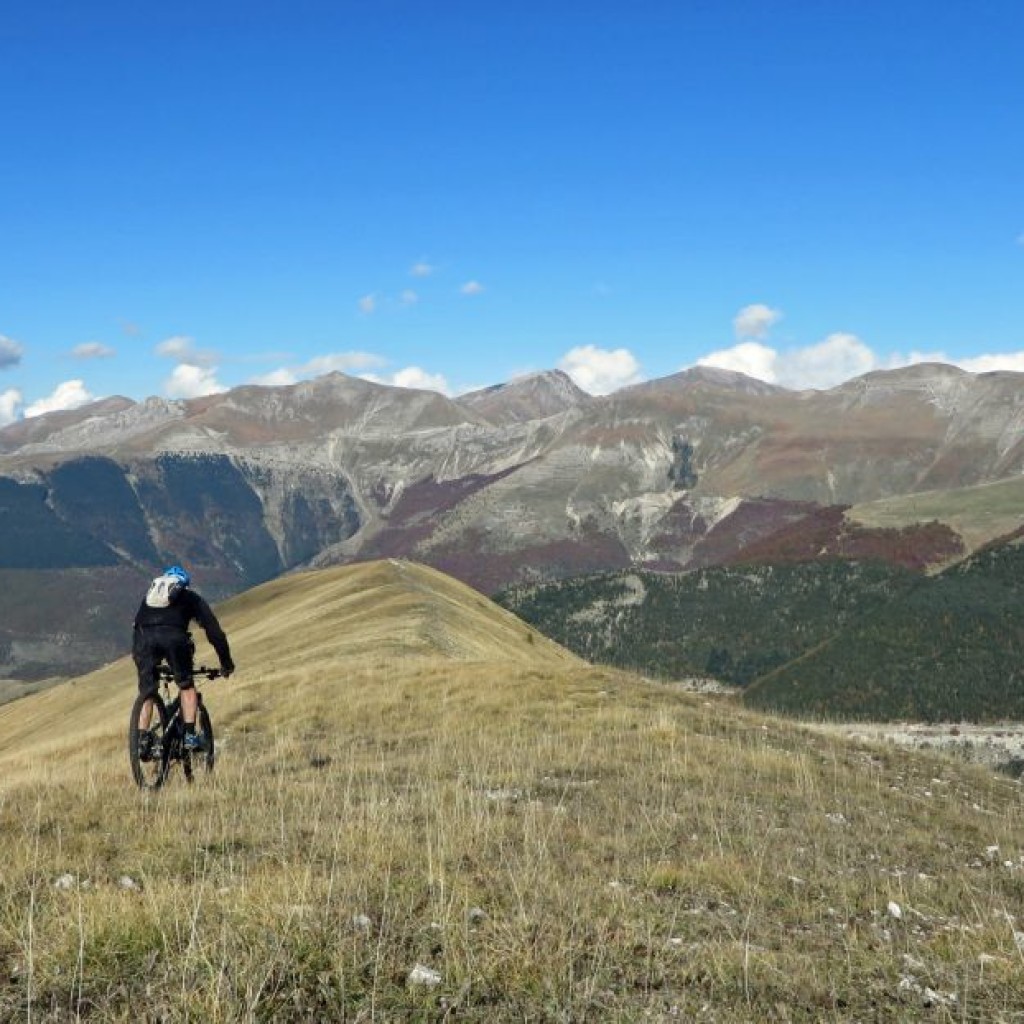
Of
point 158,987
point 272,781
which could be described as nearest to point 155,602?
point 272,781

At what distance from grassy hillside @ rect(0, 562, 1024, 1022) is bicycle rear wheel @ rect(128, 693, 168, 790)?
478 millimetres

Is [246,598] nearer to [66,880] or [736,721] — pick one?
[736,721]

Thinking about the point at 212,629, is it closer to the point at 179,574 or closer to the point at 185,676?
the point at 185,676

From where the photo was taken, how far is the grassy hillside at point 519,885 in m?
6.47

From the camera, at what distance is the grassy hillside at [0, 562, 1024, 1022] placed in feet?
21.2

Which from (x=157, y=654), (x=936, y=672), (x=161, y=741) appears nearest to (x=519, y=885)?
(x=161, y=741)

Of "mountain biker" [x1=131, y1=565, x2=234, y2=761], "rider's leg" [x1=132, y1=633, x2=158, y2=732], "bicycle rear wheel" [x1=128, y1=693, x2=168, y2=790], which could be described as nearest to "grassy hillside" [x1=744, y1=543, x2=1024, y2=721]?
"mountain biker" [x1=131, y1=565, x2=234, y2=761]

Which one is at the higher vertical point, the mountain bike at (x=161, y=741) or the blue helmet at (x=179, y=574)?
the blue helmet at (x=179, y=574)

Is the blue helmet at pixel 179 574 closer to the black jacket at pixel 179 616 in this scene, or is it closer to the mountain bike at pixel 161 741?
the black jacket at pixel 179 616

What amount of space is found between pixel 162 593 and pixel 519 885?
8808 millimetres

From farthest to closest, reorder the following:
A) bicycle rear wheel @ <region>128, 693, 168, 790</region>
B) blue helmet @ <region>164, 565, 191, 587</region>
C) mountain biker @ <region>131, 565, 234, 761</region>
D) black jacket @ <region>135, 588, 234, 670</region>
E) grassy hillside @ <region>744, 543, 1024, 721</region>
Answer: grassy hillside @ <region>744, 543, 1024, 721</region>
blue helmet @ <region>164, 565, 191, 587</region>
black jacket @ <region>135, 588, 234, 670</region>
mountain biker @ <region>131, 565, 234, 761</region>
bicycle rear wheel @ <region>128, 693, 168, 790</region>

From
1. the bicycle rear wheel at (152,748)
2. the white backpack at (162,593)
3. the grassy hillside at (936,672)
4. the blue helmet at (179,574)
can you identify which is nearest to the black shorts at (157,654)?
the bicycle rear wheel at (152,748)

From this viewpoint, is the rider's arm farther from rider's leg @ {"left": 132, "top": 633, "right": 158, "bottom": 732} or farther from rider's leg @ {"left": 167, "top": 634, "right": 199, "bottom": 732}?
A: rider's leg @ {"left": 132, "top": 633, "right": 158, "bottom": 732}

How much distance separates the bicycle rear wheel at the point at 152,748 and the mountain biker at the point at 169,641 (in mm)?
32
